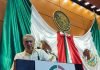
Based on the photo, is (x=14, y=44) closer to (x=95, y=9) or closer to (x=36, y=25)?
(x=36, y=25)

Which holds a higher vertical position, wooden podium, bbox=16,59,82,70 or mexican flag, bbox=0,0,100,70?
mexican flag, bbox=0,0,100,70

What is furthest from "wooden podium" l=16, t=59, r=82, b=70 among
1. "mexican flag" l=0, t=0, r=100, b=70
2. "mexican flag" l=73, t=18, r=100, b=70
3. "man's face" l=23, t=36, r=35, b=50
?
"mexican flag" l=73, t=18, r=100, b=70

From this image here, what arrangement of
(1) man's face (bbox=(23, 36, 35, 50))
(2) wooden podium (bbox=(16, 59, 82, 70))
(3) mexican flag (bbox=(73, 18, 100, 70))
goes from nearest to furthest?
1. (2) wooden podium (bbox=(16, 59, 82, 70))
2. (1) man's face (bbox=(23, 36, 35, 50))
3. (3) mexican flag (bbox=(73, 18, 100, 70))

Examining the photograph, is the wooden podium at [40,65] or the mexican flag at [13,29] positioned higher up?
the mexican flag at [13,29]

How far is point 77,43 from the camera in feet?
16.1

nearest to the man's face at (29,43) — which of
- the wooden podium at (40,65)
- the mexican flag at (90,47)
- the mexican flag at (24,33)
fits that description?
the wooden podium at (40,65)

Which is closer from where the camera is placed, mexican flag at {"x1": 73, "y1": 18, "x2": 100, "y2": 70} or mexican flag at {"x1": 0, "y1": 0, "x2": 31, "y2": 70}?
mexican flag at {"x1": 0, "y1": 0, "x2": 31, "y2": 70}

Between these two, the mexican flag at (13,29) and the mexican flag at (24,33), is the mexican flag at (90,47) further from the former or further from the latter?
the mexican flag at (13,29)

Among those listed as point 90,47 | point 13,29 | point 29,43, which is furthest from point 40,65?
point 90,47

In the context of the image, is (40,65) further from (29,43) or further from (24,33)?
(24,33)

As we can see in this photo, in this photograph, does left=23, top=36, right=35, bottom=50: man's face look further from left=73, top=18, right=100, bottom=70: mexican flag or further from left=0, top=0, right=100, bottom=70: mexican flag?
left=73, top=18, right=100, bottom=70: mexican flag

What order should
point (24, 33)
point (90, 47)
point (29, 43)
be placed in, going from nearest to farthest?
point (29, 43) → point (24, 33) → point (90, 47)

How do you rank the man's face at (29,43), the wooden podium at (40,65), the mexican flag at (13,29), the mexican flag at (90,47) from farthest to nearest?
the mexican flag at (90,47), the mexican flag at (13,29), the man's face at (29,43), the wooden podium at (40,65)

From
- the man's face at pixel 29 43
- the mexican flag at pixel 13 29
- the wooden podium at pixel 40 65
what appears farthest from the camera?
the mexican flag at pixel 13 29
